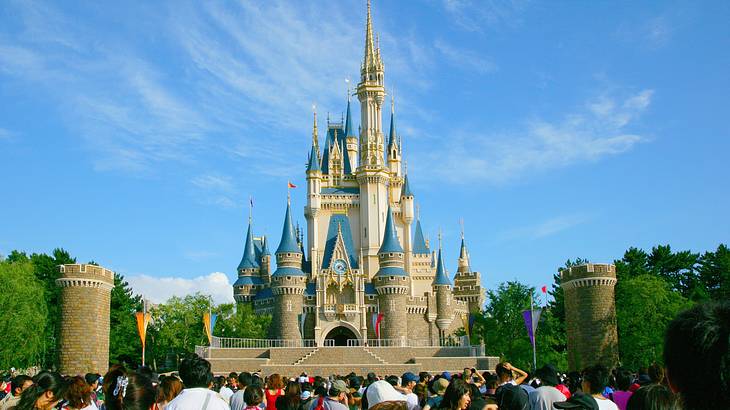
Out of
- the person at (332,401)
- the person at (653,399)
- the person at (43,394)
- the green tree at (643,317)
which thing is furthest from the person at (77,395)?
the green tree at (643,317)

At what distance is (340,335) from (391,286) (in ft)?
24.2

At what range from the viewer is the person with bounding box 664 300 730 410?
9.57 feet

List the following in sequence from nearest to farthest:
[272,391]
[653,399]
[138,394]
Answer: [653,399]
[138,394]
[272,391]

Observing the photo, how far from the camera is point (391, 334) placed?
231ft

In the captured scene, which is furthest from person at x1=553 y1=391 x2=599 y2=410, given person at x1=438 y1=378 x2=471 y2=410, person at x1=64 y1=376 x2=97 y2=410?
person at x1=64 y1=376 x2=97 y2=410

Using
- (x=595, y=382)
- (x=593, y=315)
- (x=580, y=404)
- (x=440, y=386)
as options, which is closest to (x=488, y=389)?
(x=440, y=386)

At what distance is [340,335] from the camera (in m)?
76.0

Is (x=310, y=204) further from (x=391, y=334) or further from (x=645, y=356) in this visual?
(x=645, y=356)

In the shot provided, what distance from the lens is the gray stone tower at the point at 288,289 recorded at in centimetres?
7094

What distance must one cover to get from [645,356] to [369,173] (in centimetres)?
3618

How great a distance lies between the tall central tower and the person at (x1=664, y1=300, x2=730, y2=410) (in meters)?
76.2

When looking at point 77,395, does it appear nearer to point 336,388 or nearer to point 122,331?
point 336,388

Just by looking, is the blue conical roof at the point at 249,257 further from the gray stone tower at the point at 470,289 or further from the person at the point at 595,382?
the person at the point at 595,382

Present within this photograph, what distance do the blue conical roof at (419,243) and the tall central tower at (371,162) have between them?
17.6 feet
